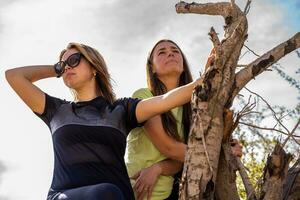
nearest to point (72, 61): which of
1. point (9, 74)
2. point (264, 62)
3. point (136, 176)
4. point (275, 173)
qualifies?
point (9, 74)

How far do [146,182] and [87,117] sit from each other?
1.75 ft

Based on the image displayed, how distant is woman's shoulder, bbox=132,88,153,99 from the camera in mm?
3359

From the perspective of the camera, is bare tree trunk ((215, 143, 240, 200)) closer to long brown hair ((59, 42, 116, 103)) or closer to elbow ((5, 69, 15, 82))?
long brown hair ((59, 42, 116, 103))

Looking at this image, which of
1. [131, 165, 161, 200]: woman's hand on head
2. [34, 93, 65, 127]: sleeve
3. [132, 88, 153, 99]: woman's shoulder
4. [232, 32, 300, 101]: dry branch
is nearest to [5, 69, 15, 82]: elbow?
[34, 93, 65, 127]: sleeve

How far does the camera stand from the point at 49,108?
10.3ft

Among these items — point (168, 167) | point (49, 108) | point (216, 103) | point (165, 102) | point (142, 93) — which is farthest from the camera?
point (142, 93)

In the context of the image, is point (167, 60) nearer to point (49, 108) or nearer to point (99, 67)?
point (99, 67)

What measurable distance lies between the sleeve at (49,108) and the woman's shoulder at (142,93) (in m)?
0.49

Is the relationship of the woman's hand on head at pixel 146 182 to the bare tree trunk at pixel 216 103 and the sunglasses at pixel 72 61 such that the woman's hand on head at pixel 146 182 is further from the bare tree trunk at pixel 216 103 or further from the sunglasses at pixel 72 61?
the sunglasses at pixel 72 61

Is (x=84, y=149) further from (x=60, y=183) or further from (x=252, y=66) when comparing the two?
(x=252, y=66)

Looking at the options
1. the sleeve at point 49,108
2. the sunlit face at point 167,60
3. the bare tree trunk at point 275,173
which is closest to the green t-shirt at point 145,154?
the sunlit face at point 167,60

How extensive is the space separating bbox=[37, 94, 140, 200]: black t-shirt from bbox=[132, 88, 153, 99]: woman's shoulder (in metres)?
0.24

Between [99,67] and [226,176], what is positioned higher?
[99,67]

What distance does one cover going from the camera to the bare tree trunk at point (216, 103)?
2674 mm
